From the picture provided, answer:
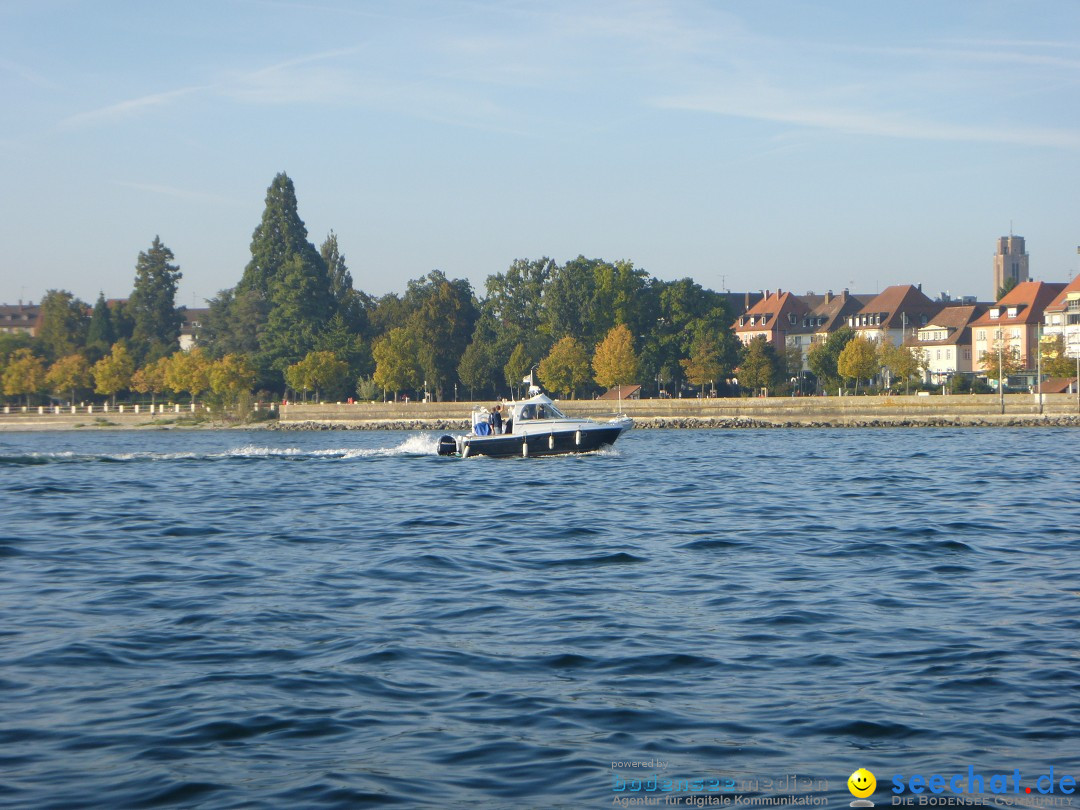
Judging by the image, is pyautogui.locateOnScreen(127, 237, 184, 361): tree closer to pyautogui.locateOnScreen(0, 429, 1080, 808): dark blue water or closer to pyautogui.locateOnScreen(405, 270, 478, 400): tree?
pyautogui.locateOnScreen(405, 270, 478, 400): tree

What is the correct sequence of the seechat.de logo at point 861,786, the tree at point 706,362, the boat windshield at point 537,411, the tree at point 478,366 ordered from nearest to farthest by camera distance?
the seechat.de logo at point 861,786
the boat windshield at point 537,411
the tree at point 706,362
the tree at point 478,366

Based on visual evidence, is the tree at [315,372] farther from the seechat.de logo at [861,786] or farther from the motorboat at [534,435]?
the seechat.de logo at [861,786]

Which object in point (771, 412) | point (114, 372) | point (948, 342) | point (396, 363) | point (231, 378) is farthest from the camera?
point (114, 372)

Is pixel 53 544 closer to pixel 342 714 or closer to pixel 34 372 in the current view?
pixel 342 714

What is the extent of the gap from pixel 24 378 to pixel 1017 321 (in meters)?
104

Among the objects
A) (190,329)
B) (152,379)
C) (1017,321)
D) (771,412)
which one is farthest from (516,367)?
(190,329)

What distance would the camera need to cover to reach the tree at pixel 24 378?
130250mm

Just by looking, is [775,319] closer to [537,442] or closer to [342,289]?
[342,289]

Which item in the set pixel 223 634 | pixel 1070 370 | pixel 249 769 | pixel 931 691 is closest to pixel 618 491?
pixel 223 634

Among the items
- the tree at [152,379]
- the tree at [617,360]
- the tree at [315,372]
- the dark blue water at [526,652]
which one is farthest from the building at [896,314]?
the dark blue water at [526,652]

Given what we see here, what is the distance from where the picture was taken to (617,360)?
10481 centimetres

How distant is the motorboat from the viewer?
45.2m

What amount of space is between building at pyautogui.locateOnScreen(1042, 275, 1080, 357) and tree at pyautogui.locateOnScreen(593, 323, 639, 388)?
36221 mm

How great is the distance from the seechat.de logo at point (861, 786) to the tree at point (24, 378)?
13574cm
